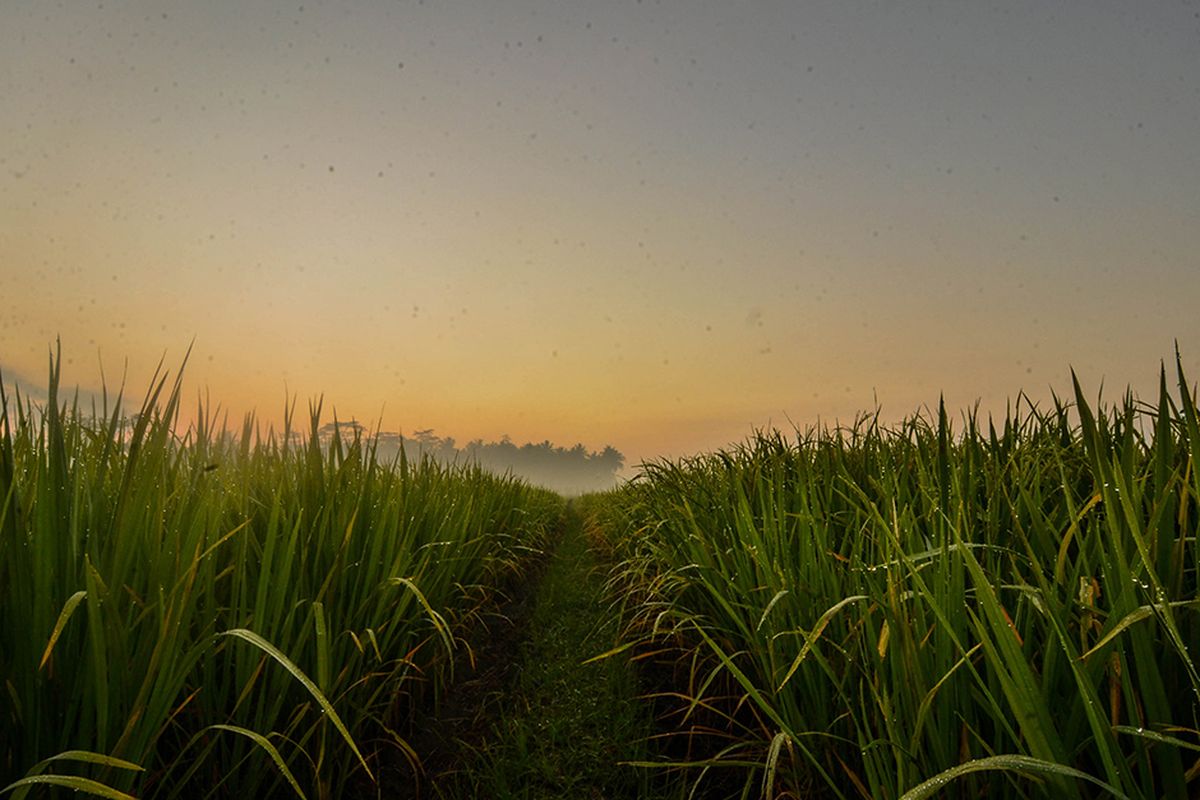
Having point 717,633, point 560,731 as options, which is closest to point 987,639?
point 717,633

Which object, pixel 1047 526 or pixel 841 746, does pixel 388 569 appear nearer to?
pixel 841 746

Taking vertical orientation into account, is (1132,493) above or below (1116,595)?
above

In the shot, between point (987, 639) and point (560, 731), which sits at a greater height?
point (987, 639)

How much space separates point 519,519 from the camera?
20.3 feet

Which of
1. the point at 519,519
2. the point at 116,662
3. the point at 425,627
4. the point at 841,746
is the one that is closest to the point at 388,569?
the point at 425,627

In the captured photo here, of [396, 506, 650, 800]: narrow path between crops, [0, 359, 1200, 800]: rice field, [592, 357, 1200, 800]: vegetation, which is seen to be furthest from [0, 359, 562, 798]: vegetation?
[592, 357, 1200, 800]: vegetation

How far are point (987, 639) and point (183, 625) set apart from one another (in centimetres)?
152

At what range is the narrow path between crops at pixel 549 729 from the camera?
2.25m

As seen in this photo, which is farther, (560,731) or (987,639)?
(560,731)

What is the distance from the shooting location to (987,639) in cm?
105

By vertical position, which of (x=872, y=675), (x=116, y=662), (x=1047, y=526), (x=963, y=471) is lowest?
(x=872, y=675)

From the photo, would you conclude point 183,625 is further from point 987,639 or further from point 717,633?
point 717,633

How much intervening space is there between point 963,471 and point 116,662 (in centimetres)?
225

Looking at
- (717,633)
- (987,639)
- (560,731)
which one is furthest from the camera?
(560,731)
